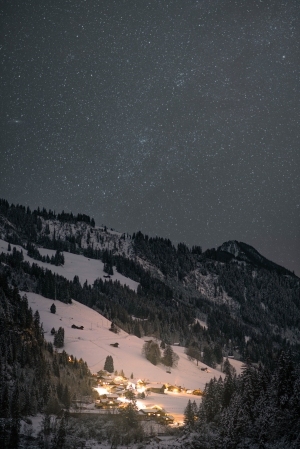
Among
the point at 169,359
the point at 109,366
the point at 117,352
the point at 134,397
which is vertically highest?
the point at 117,352

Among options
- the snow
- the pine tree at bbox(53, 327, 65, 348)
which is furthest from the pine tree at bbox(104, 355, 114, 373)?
the pine tree at bbox(53, 327, 65, 348)

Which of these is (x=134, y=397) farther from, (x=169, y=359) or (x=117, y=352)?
(x=169, y=359)

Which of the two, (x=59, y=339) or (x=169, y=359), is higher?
(x=59, y=339)

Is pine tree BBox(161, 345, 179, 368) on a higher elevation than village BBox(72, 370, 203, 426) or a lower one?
higher

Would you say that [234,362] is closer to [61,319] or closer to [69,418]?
[61,319]

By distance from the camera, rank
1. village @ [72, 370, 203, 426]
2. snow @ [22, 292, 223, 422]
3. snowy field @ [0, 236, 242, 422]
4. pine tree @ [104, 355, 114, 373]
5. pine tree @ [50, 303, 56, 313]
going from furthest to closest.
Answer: pine tree @ [50, 303, 56, 313] < pine tree @ [104, 355, 114, 373] < snow @ [22, 292, 223, 422] < snowy field @ [0, 236, 242, 422] < village @ [72, 370, 203, 426]

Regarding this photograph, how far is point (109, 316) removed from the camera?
7564 inches

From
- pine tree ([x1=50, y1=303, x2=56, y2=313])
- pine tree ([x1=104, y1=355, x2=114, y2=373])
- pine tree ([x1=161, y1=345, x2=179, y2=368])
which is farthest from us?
pine tree ([x1=50, y1=303, x2=56, y2=313])

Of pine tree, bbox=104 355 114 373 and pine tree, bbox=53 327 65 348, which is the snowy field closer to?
pine tree, bbox=53 327 65 348

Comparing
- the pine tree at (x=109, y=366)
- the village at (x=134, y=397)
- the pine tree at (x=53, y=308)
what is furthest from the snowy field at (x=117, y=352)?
the pine tree at (x=109, y=366)

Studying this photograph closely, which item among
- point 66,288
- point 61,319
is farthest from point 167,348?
point 66,288

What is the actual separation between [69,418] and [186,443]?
24.8 m

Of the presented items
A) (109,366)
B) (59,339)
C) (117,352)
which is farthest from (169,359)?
(59,339)

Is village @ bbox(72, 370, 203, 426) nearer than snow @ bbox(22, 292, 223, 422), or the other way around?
village @ bbox(72, 370, 203, 426)
